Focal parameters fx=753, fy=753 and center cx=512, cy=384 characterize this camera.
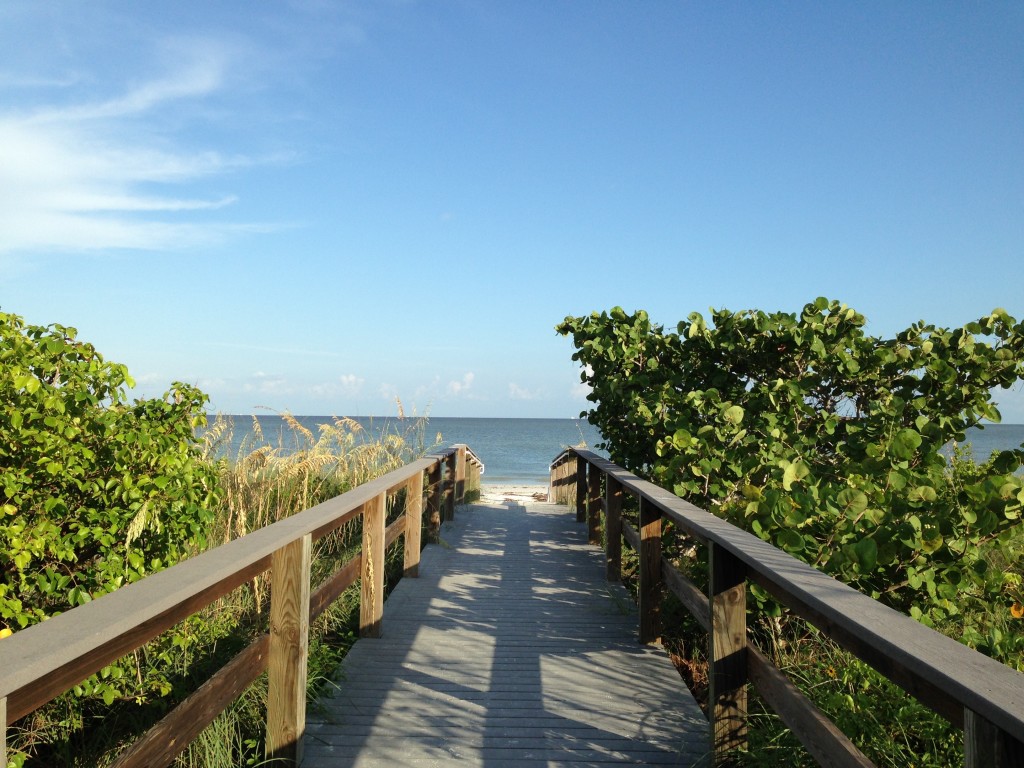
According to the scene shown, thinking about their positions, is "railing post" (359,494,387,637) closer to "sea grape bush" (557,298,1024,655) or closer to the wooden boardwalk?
the wooden boardwalk

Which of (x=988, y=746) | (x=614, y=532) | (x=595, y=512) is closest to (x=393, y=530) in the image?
(x=614, y=532)

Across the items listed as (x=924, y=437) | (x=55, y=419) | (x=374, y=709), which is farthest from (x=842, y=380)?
(x=55, y=419)

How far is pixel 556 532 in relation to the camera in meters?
8.52

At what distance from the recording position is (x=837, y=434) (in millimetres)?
4930

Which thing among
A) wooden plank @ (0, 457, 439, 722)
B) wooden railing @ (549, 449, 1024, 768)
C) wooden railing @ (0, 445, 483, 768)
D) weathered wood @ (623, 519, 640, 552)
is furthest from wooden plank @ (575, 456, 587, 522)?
wooden plank @ (0, 457, 439, 722)

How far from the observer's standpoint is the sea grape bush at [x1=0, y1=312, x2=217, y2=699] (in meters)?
2.83

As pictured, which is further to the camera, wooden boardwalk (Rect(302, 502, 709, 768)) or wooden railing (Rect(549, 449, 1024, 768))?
wooden boardwalk (Rect(302, 502, 709, 768))

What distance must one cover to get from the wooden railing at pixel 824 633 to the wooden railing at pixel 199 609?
152cm

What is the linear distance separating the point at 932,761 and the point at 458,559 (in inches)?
184

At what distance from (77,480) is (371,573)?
178 centimetres

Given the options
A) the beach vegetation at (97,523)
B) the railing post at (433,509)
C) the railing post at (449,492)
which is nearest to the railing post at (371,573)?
the beach vegetation at (97,523)

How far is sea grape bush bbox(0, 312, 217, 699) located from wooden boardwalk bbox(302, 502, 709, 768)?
105 centimetres

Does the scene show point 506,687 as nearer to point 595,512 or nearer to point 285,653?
point 285,653

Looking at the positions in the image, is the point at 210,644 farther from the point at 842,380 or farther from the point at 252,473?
the point at 842,380
